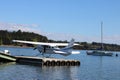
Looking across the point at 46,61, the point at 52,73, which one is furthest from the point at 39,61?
the point at 52,73

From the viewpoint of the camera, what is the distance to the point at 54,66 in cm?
5450

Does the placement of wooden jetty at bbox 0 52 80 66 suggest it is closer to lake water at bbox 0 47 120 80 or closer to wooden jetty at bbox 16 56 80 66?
wooden jetty at bbox 16 56 80 66

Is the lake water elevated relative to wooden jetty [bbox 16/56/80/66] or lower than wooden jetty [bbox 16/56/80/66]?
lower

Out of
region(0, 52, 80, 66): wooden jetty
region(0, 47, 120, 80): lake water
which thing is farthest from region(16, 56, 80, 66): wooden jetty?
region(0, 47, 120, 80): lake water

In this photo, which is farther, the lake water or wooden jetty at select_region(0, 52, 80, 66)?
wooden jetty at select_region(0, 52, 80, 66)

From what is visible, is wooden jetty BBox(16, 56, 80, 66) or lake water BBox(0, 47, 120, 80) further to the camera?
wooden jetty BBox(16, 56, 80, 66)

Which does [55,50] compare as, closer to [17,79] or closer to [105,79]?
[105,79]

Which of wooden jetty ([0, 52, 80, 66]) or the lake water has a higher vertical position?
wooden jetty ([0, 52, 80, 66])

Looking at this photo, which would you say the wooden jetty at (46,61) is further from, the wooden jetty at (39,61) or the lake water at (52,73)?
the lake water at (52,73)

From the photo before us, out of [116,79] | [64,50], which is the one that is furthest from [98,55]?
[116,79]

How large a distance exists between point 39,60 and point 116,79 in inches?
642

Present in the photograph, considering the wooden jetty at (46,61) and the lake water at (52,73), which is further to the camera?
the wooden jetty at (46,61)

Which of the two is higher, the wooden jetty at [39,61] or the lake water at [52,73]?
the wooden jetty at [39,61]

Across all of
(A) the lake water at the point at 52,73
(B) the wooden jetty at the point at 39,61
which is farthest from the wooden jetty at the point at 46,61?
(A) the lake water at the point at 52,73
